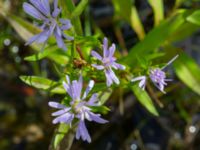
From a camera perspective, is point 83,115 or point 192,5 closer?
point 83,115

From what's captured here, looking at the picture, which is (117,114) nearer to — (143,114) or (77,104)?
(143,114)

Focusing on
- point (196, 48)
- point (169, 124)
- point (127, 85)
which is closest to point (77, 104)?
point (127, 85)

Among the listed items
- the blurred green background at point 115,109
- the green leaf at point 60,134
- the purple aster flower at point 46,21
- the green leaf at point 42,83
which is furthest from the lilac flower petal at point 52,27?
the blurred green background at point 115,109

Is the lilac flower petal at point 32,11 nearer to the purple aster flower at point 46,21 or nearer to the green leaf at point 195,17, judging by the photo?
the purple aster flower at point 46,21

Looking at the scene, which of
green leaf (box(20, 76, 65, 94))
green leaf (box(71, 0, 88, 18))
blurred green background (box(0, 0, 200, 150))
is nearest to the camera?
green leaf (box(71, 0, 88, 18))

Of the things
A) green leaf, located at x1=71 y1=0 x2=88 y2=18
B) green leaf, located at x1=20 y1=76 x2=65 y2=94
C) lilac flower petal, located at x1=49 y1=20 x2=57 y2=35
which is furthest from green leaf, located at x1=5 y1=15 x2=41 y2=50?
lilac flower petal, located at x1=49 y1=20 x2=57 y2=35

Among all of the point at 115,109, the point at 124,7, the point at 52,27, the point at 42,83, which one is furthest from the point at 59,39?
the point at 115,109

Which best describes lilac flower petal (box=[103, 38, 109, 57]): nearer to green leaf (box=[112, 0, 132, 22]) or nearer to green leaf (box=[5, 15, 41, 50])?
green leaf (box=[5, 15, 41, 50])

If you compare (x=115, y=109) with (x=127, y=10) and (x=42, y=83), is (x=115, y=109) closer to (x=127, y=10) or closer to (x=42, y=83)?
(x=127, y=10)
